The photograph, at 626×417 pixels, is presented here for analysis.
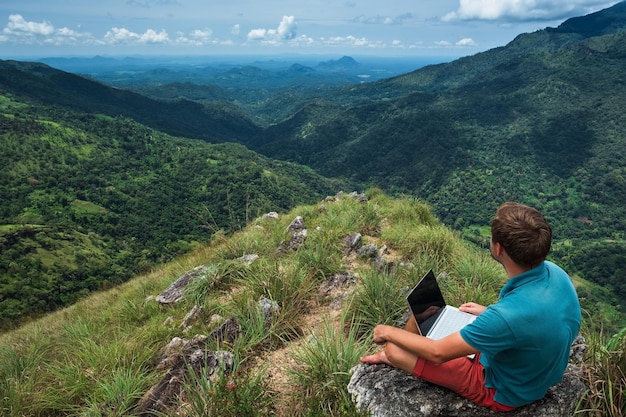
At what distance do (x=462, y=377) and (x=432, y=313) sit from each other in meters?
0.75

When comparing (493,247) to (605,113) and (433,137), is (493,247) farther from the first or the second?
(605,113)

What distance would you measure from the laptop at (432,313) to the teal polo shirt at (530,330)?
0.73 m

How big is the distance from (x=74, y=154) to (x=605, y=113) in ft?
743

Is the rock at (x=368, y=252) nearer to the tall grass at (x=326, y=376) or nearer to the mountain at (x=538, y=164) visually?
the tall grass at (x=326, y=376)

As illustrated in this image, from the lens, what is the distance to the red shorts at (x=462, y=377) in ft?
8.86

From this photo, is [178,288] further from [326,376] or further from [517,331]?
[517,331]

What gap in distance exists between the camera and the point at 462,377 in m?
2.73

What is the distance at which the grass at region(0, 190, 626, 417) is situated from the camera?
9.72 ft

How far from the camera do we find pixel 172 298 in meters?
6.21

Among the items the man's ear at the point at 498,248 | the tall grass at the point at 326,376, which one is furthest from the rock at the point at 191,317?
the man's ear at the point at 498,248

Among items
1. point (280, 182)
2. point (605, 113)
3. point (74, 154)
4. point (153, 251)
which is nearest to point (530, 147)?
point (605, 113)

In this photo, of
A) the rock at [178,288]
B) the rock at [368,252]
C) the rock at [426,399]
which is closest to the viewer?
the rock at [426,399]

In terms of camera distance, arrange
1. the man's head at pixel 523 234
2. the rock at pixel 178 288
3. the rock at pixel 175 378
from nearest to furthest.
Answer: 1. the man's head at pixel 523 234
2. the rock at pixel 175 378
3. the rock at pixel 178 288

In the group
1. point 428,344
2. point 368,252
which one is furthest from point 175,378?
point 368,252
